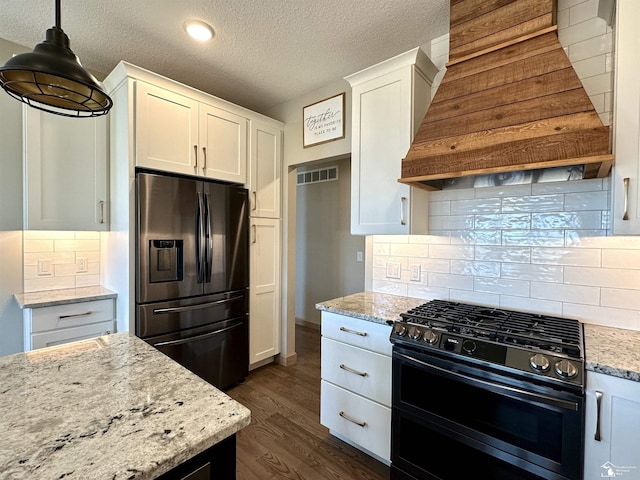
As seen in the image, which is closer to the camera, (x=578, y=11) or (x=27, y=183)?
(x=578, y=11)

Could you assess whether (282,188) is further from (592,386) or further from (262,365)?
(592,386)

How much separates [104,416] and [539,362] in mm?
1387

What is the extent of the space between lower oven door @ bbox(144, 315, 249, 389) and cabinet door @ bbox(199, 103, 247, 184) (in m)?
1.23

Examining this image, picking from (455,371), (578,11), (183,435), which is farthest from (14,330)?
(578,11)

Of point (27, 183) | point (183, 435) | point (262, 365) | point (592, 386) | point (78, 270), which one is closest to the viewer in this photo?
point (183, 435)

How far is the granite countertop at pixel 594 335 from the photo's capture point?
109cm

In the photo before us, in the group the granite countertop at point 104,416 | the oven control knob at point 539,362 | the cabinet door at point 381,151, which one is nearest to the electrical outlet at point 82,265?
the granite countertop at point 104,416

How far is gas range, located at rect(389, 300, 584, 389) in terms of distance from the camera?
3.77ft

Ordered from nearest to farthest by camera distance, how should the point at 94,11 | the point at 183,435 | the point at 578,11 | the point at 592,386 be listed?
the point at 183,435
the point at 592,386
the point at 578,11
the point at 94,11

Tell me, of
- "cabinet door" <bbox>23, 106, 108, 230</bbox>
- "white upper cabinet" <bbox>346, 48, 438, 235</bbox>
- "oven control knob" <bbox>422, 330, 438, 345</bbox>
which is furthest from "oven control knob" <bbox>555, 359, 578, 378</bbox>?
"cabinet door" <bbox>23, 106, 108, 230</bbox>

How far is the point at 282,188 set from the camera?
3.13 metres

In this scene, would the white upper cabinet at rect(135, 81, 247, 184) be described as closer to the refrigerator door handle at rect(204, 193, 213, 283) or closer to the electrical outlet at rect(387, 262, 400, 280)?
the refrigerator door handle at rect(204, 193, 213, 283)

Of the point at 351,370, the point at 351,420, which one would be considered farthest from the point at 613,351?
the point at 351,420

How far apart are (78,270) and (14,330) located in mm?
538
